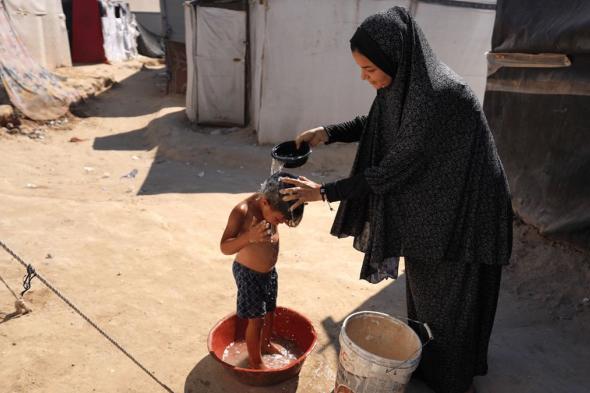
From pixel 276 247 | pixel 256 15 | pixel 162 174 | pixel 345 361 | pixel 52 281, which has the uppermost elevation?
pixel 256 15

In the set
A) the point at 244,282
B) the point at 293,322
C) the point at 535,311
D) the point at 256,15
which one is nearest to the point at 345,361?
the point at 244,282

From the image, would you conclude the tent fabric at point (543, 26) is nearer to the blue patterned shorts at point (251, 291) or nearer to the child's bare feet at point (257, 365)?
the blue patterned shorts at point (251, 291)

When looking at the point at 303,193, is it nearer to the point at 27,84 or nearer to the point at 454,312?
the point at 454,312

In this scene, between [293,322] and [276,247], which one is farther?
[293,322]

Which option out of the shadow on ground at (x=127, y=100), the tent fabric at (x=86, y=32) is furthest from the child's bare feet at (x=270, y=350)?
the tent fabric at (x=86, y=32)

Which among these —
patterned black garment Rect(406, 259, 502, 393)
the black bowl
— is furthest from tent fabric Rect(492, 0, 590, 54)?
the black bowl

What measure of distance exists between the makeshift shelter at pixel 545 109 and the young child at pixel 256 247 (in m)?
2.25

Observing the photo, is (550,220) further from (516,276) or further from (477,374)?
(477,374)

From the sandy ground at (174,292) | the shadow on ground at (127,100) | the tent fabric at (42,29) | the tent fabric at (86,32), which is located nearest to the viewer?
the sandy ground at (174,292)

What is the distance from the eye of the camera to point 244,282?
8.19 ft

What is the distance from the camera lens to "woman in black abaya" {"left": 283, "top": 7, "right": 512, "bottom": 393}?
1.93 meters

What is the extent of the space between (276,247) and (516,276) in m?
2.36

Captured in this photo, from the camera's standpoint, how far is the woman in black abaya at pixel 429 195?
1926 millimetres

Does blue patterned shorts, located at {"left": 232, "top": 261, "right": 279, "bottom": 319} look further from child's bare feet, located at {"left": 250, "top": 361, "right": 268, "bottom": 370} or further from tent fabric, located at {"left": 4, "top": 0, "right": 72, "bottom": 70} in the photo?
tent fabric, located at {"left": 4, "top": 0, "right": 72, "bottom": 70}
